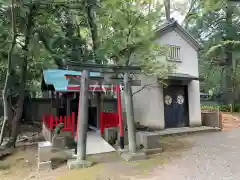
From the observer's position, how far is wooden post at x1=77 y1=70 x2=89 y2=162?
6.45m

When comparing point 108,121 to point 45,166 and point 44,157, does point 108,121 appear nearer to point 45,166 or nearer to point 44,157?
point 44,157

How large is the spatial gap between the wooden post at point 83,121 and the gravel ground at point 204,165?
2.18 meters

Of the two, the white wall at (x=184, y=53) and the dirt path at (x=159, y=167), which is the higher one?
the white wall at (x=184, y=53)

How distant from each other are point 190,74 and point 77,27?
719 cm

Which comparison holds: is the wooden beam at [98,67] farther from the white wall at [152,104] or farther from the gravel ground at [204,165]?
the white wall at [152,104]

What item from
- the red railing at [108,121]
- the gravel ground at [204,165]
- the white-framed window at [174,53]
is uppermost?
the white-framed window at [174,53]

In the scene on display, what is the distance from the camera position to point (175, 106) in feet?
40.4

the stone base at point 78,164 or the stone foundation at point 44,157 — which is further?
the stone foundation at point 44,157

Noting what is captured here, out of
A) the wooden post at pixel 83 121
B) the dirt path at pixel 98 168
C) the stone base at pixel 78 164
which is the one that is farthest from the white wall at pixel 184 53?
the stone base at pixel 78 164

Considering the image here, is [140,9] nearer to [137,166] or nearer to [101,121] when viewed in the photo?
[101,121]

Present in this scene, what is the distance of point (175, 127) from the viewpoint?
39.9 ft

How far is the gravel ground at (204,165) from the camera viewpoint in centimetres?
518

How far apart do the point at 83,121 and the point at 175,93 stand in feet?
23.8

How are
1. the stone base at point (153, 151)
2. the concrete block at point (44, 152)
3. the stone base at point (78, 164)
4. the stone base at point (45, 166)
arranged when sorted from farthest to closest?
the stone base at point (153, 151)
the concrete block at point (44, 152)
the stone base at point (45, 166)
the stone base at point (78, 164)
